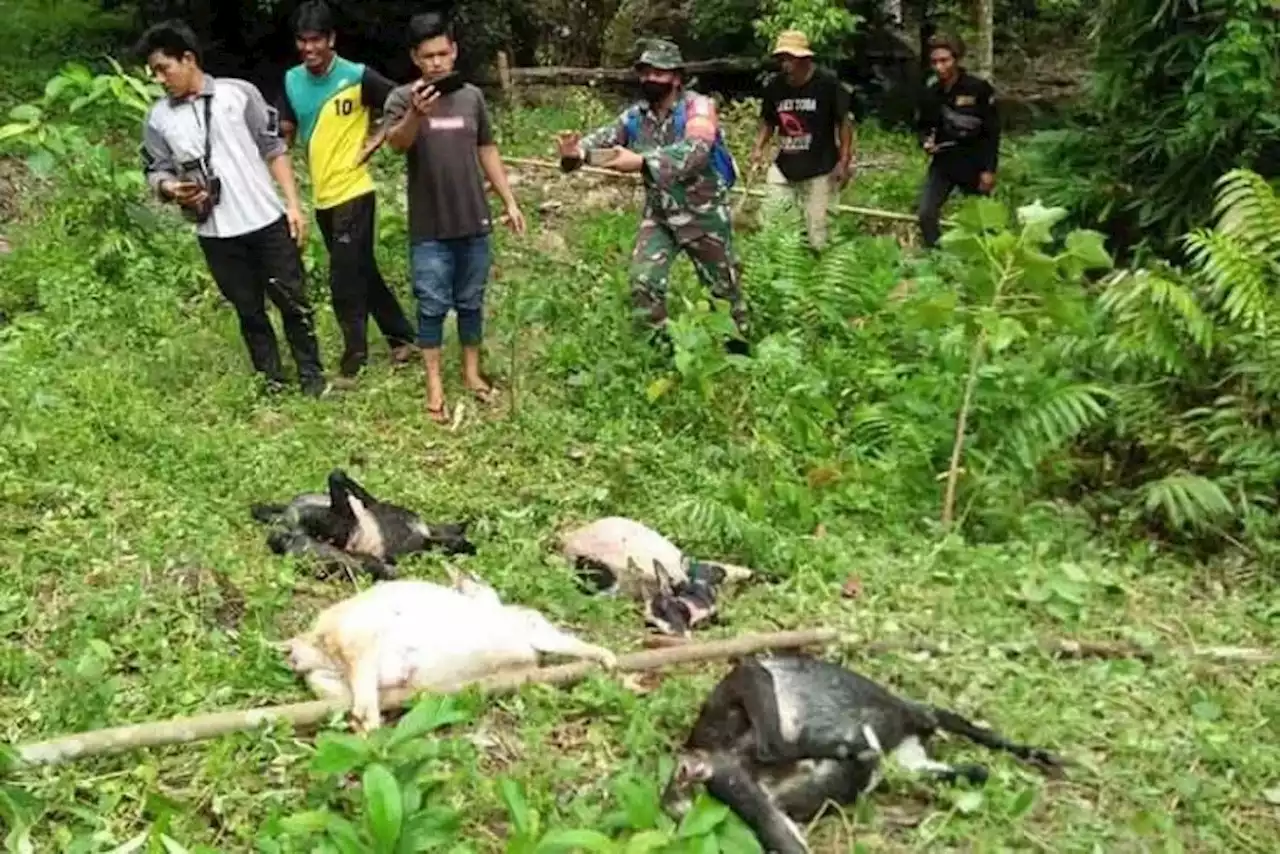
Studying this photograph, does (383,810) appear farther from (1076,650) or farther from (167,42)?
(167,42)

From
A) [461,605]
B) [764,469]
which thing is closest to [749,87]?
[764,469]

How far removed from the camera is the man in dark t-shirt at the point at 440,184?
19.9 feet

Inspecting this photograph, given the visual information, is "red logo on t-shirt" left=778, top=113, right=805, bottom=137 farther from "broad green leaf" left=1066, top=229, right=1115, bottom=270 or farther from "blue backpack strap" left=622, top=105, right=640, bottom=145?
"broad green leaf" left=1066, top=229, right=1115, bottom=270

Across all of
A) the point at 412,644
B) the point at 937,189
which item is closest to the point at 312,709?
the point at 412,644

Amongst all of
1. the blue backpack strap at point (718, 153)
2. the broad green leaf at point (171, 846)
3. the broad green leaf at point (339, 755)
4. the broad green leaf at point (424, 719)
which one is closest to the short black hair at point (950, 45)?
the blue backpack strap at point (718, 153)

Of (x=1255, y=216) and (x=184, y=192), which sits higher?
(x=184, y=192)

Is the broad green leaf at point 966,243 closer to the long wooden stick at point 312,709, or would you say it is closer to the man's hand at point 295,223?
the long wooden stick at point 312,709

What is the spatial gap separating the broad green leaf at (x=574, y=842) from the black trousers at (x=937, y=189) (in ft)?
21.8

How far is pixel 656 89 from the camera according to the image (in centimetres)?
646

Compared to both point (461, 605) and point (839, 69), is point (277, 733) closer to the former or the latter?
point (461, 605)

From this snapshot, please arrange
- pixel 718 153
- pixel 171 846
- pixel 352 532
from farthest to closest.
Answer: pixel 718 153 → pixel 352 532 → pixel 171 846

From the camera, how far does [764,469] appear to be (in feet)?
19.1

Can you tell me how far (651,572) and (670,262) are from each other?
96.6 inches

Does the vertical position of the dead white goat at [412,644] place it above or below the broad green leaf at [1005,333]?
below
